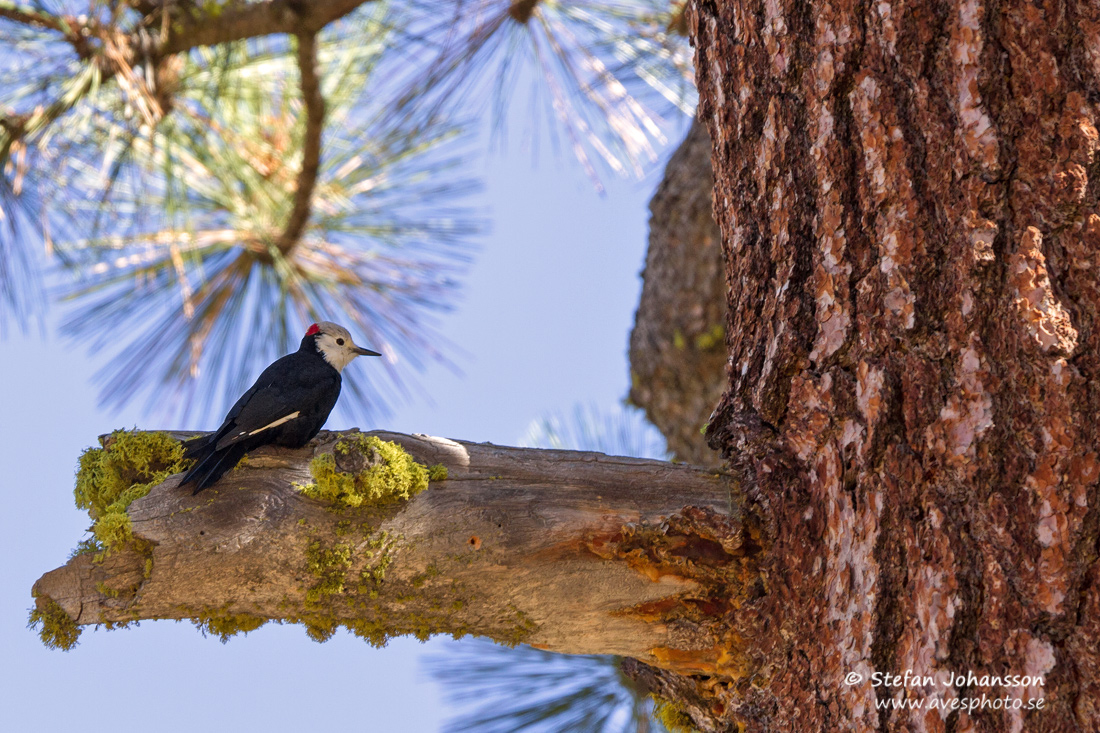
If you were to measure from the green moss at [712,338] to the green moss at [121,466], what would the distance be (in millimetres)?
2121

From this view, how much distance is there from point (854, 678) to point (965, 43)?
898mm

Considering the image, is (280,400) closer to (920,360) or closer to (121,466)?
(121,466)

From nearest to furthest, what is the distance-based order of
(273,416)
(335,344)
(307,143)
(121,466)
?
(121,466)
(273,416)
(335,344)
(307,143)

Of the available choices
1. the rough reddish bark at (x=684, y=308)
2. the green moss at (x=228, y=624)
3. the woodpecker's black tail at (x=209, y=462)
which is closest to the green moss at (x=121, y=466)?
the woodpecker's black tail at (x=209, y=462)

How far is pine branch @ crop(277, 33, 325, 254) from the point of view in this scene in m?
2.57

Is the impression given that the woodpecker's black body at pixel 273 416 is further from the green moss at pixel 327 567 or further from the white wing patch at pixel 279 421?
the green moss at pixel 327 567

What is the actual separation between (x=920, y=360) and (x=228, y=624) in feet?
3.69

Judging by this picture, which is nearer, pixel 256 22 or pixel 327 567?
pixel 327 567

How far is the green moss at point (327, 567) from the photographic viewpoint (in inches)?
54.1

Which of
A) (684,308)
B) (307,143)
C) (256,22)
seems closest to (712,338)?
(684,308)

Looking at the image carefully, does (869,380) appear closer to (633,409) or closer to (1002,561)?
(1002,561)

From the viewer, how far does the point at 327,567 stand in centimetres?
137

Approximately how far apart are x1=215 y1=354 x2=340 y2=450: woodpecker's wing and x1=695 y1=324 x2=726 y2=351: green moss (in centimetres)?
168

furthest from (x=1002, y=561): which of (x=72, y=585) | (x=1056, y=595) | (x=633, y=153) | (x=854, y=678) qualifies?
(x=633, y=153)
